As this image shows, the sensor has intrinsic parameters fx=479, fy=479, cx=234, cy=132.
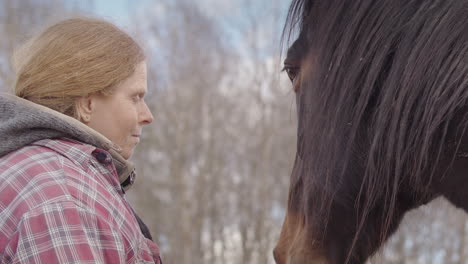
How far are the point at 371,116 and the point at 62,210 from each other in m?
0.88

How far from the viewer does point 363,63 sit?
1401mm

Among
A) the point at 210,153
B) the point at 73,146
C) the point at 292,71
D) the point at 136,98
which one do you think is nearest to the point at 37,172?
the point at 73,146

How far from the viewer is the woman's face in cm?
148

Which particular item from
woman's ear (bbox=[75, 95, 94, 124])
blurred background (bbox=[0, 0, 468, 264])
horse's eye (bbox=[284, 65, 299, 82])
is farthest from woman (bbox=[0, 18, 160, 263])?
blurred background (bbox=[0, 0, 468, 264])

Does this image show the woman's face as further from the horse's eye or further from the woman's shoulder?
the horse's eye

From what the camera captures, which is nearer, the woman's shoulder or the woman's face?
the woman's shoulder

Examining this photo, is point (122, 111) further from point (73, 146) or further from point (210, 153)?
point (210, 153)

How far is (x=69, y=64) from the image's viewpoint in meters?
1.39

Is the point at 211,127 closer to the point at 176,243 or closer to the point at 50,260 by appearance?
the point at 176,243

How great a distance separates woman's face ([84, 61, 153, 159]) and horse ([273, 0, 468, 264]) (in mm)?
521

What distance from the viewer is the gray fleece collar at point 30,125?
1.30 m

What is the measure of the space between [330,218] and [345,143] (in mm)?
307

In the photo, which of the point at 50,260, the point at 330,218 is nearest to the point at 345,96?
the point at 330,218

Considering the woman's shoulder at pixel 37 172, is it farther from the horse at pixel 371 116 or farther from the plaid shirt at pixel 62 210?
the horse at pixel 371 116
